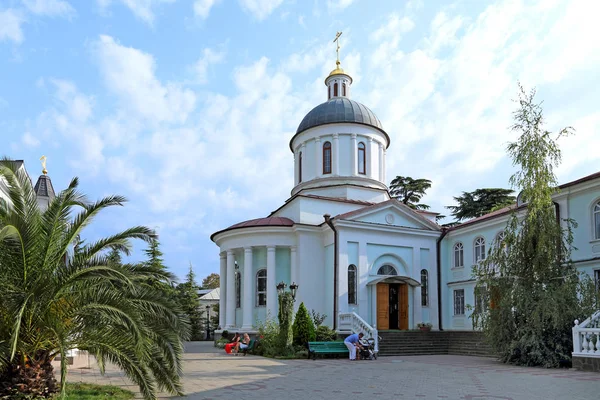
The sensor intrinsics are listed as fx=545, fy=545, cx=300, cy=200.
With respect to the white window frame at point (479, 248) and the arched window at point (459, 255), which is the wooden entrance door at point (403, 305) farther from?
the white window frame at point (479, 248)

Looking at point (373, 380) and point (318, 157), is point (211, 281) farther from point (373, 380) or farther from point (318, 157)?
point (373, 380)

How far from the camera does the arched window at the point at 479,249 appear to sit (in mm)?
25156

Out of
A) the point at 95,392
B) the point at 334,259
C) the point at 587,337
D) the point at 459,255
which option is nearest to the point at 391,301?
the point at 334,259

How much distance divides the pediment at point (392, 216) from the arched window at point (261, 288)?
5213mm

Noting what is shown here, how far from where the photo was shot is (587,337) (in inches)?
596

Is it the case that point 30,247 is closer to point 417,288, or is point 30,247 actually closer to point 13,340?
point 13,340

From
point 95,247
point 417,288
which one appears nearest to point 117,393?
Result: point 95,247

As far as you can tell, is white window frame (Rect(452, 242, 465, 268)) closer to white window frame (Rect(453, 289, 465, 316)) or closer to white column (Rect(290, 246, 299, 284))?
white window frame (Rect(453, 289, 465, 316))

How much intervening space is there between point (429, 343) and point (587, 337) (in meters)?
8.86

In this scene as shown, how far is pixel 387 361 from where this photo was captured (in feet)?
62.5

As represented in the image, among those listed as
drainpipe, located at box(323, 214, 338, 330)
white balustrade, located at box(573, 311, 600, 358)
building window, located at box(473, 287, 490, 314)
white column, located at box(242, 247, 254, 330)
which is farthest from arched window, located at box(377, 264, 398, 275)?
white balustrade, located at box(573, 311, 600, 358)

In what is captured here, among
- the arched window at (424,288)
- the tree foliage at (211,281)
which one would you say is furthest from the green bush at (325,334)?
the tree foliage at (211,281)

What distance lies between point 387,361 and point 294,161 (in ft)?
50.7

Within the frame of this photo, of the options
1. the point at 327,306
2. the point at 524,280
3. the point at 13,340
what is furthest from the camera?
the point at 327,306
